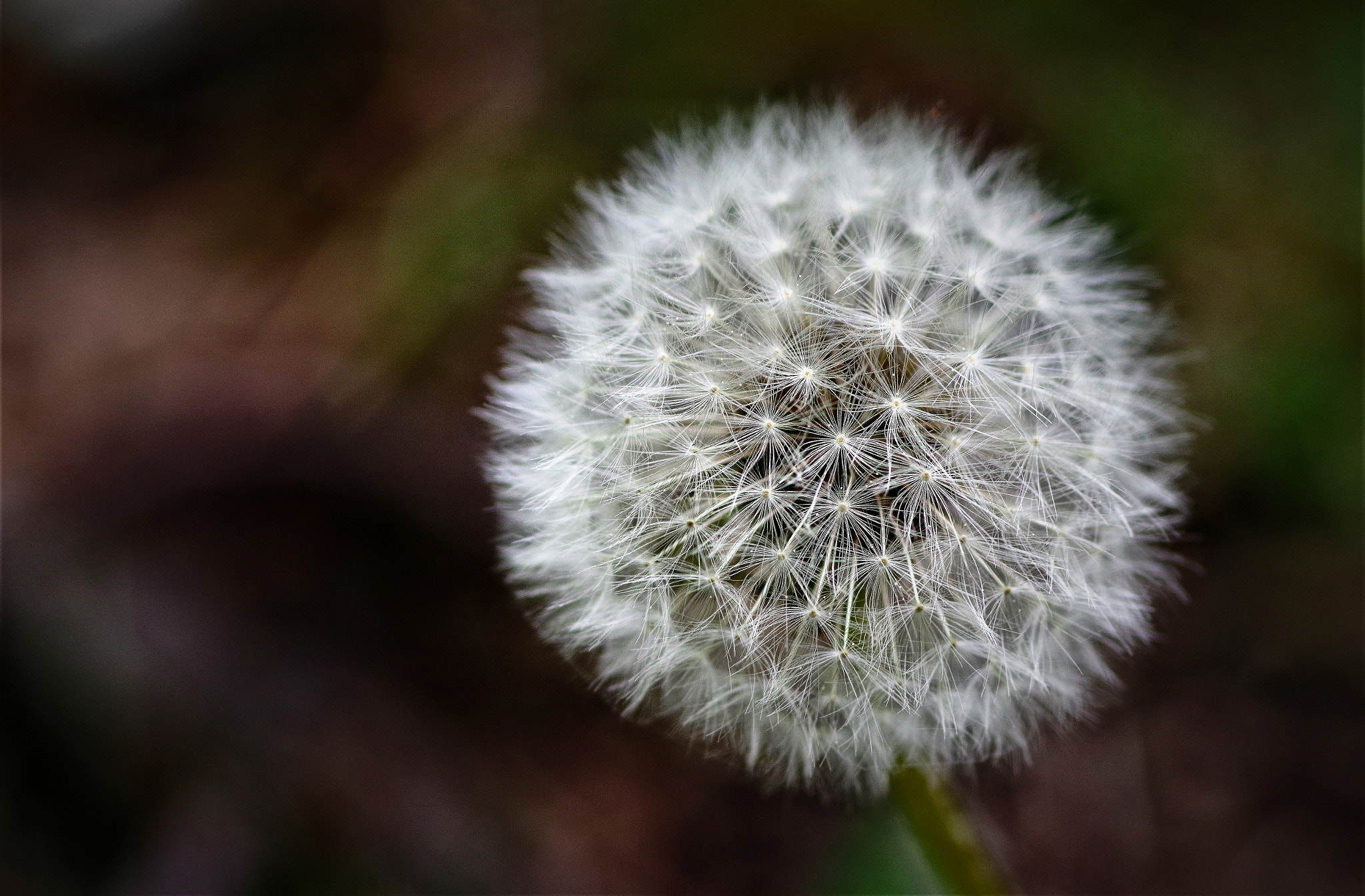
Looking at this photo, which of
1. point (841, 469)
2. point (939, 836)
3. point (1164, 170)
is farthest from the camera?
point (1164, 170)

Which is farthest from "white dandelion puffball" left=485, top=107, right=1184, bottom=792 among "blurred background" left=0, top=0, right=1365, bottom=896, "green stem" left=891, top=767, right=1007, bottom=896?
"blurred background" left=0, top=0, right=1365, bottom=896

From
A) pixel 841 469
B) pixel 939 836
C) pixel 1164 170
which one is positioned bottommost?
pixel 939 836

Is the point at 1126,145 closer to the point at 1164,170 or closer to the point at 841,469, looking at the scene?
the point at 1164,170

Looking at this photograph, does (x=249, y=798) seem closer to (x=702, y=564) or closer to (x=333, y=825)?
(x=333, y=825)

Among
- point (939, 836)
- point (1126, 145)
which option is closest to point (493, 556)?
point (939, 836)

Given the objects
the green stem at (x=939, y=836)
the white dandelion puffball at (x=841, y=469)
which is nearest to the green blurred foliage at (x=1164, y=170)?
Result: the white dandelion puffball at (x=841, y=469)

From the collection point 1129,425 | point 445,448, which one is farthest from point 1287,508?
point 445,448

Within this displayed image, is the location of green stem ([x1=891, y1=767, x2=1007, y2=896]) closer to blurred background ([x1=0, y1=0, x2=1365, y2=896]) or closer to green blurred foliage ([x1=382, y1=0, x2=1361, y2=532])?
blurred background ([x1=0, y1=0, x2=1365, y2=896])
